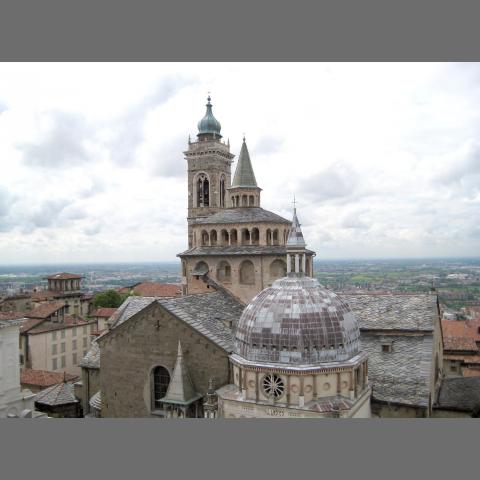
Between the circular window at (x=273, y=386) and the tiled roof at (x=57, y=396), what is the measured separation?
1754 centimetres

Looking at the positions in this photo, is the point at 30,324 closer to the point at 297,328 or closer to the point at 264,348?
the point at 264,348

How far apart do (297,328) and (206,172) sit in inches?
1621

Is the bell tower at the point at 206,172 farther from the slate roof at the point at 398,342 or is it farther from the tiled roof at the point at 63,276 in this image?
the slate roof at the point at 398,342

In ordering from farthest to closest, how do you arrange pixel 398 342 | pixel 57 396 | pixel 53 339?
pixel 53 339 → pixel 57 396 → pixel 398 342

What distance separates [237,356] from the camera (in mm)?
20875

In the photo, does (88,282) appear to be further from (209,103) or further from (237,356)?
(237,356)

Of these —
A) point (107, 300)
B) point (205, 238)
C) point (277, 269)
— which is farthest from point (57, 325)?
point (277, 269)

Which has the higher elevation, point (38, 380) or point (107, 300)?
point (107, 300)

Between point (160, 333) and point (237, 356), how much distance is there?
4.38 metres

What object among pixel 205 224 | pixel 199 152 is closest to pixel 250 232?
pixel 205 224

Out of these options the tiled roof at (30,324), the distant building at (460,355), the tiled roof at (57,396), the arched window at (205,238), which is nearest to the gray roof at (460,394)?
the distant building at (460,355)

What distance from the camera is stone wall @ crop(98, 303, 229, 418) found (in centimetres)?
2198

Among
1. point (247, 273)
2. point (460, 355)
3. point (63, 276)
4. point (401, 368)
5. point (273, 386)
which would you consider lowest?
point (460, 355)

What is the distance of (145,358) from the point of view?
23250 millimetres
